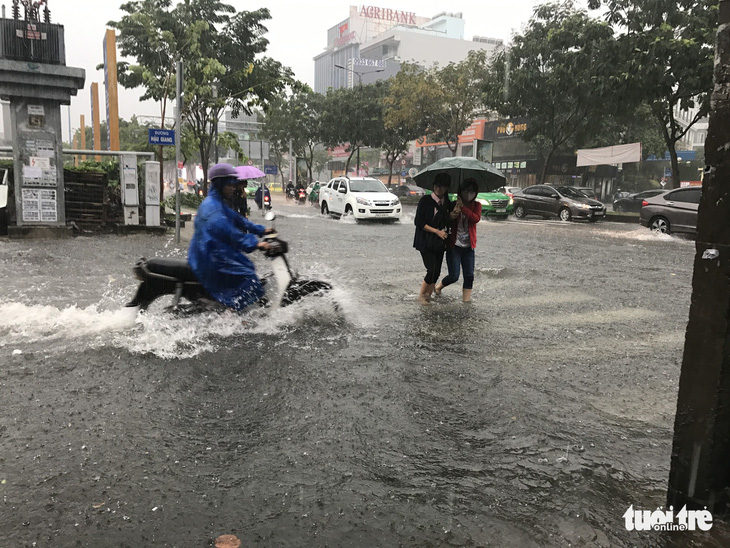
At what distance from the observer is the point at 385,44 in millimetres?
116875

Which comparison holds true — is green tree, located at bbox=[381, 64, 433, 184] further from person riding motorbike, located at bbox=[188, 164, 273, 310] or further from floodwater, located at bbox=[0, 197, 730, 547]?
person riding motorbike, located at bbox=[188, 164, 273, 310]

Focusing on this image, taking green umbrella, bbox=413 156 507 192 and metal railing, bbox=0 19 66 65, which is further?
metal railing, bbox=0 19 66 65

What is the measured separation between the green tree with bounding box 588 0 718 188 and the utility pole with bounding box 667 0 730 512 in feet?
67.0

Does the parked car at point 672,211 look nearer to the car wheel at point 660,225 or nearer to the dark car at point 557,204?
the car wheel at point 660,225

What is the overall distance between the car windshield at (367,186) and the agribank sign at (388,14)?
492ft

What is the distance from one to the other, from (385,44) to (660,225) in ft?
358

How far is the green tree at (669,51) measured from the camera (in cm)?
2019

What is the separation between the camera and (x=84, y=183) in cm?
1443

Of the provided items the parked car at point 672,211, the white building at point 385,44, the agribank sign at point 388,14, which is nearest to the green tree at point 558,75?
the parked car at point 672,211

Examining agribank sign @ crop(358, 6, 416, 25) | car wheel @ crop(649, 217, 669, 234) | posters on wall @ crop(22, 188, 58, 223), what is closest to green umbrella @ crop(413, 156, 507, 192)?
posters on wall @ crop(22, 188, 58, 223)

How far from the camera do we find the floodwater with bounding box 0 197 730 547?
2742 mm

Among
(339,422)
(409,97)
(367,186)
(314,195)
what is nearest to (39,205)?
(367,186)

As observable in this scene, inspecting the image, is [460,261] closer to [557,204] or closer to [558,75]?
[557,204]

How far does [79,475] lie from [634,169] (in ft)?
144
